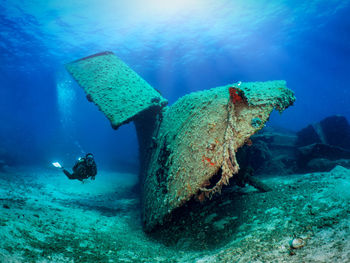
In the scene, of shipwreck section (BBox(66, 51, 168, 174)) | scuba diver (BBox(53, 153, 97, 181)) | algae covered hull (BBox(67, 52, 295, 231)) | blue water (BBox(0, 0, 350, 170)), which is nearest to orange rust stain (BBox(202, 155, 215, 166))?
algae covered hull (BBox(67, 52, 295, 231))

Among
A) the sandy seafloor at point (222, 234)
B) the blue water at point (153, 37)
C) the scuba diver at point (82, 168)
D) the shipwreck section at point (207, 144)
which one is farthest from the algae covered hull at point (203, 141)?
the blue water at point (153, 37)

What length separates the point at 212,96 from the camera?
11.1 ft

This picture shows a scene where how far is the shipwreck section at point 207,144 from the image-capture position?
7.87 feet

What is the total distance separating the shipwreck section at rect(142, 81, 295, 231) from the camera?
2398 millimetres

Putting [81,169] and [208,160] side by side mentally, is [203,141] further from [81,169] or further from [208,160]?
[81,169]

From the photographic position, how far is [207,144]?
8.56 ft

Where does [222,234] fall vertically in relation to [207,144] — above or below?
below

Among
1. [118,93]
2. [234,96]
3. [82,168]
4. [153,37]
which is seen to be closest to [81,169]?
[82,168]

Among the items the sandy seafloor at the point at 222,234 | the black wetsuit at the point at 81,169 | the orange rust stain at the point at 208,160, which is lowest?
the black wetsuit at the point at 81,169

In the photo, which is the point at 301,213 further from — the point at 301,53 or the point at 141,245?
the point at 301,53

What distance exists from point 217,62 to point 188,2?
2075 cm

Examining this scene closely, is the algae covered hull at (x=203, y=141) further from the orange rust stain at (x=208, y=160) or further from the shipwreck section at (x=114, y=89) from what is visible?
the shipwreck section at (x=114, y=89)

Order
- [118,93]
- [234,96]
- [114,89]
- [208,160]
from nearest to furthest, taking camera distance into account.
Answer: [208,160] < [234,96] < [118,93] < [114,89]

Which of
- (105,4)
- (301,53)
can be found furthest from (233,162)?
(301,53)
